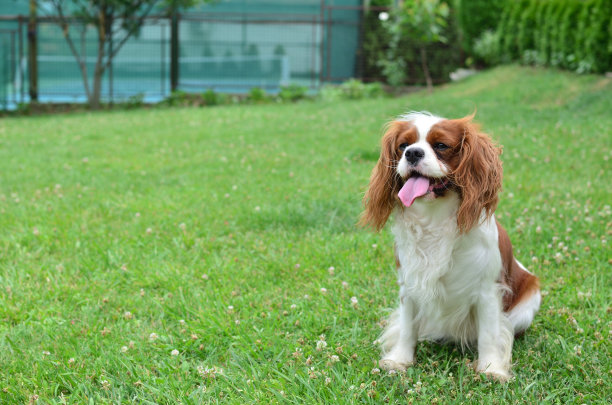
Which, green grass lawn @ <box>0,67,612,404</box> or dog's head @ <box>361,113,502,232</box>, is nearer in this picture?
dog's head @ <box>361,113,502,232</box>

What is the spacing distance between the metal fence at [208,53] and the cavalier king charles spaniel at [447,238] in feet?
46.0

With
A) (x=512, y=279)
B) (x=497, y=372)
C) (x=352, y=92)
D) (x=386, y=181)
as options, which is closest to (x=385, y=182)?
(x=386, y=181)

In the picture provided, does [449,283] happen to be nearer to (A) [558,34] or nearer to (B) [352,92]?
(A) [558,34]

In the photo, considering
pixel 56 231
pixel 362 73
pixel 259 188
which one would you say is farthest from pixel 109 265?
pixel 362 73

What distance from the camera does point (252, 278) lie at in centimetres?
392

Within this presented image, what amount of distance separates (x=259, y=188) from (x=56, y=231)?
1.91 m

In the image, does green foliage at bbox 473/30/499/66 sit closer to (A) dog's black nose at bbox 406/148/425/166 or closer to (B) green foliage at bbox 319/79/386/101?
(B) green foliage at bbox 319/79/386/101

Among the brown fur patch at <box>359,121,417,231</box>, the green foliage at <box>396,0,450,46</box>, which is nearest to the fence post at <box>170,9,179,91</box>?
the green foliage at <box>396,0,450,46</box>

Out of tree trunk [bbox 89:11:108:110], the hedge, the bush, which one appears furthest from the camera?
the bush

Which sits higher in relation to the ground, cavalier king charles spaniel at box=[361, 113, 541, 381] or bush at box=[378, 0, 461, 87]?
bush at box=[378, 0, 461, 87]

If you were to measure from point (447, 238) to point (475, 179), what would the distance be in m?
0.27

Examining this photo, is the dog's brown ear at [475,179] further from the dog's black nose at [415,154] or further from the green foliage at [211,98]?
the green foliage at [211,98]

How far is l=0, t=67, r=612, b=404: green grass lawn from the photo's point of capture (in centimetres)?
274

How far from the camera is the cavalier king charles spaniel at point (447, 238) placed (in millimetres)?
2605
